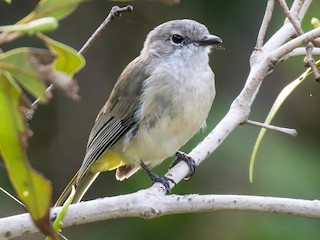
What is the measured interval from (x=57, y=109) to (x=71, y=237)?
118cm

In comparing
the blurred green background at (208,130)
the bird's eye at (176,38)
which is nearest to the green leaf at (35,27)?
the bird's eye at (176,38)

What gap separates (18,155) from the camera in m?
1.10

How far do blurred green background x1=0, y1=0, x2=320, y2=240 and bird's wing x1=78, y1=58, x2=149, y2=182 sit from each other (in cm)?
64

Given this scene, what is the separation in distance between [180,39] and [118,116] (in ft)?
1.60

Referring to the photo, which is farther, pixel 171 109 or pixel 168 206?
pixel 171 109

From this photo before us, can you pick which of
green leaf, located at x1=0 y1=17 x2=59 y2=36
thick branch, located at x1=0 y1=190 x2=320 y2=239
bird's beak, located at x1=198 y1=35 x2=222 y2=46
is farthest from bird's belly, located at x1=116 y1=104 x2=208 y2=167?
green leaf, located at x1=0 y1=17 x2=59 y2=36

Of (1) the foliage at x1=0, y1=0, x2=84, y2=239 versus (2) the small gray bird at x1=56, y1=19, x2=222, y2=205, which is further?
(2) the small gray bird at x1=56, y1=19, x2=222, y2=205

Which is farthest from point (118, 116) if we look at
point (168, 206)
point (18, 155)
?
point (18, 155)

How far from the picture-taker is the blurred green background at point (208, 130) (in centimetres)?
411

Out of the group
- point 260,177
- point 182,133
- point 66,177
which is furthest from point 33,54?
point 66,177

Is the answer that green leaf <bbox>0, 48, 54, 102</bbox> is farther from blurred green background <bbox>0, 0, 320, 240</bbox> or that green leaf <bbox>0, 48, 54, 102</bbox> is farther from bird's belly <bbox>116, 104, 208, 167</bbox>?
blurred green background <bbox>0, 0, 320, 240</bbox>

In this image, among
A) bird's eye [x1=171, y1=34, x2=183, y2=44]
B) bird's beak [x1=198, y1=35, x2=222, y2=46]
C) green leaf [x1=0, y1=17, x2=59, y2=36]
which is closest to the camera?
green leaf [x1=0, y1=17, x2=59, y2=36]

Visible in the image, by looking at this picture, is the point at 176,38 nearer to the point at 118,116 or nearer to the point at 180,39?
the point at 180,39

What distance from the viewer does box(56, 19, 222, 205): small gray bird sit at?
3160 mm
